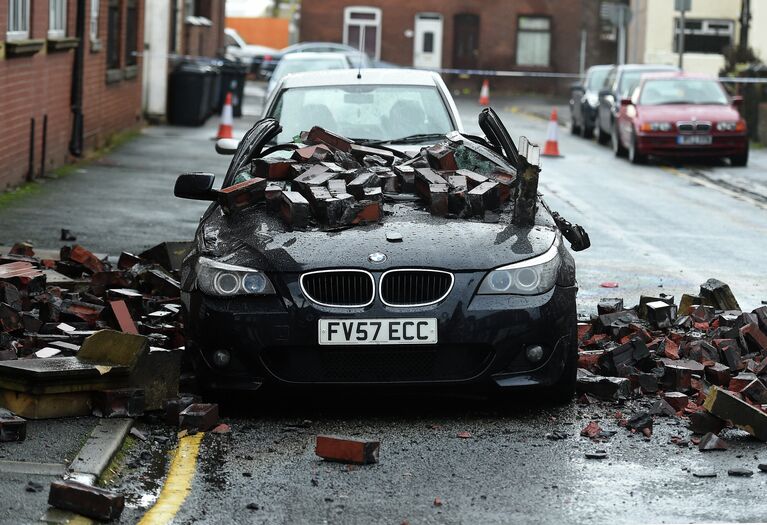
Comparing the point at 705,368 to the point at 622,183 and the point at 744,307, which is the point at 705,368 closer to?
the point at 744,307

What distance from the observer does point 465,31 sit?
199 feet

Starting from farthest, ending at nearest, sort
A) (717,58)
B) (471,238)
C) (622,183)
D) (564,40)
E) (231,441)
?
1. (564,40)
2. (717,58)
3. (622,183)
4. (471,238)
5. (231,441)

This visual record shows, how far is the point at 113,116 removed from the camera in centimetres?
2606

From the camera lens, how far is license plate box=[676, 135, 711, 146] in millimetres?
25188

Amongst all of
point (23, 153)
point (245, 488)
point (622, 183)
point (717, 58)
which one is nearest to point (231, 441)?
point (245, 488)

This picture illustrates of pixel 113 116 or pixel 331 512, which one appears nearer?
pixel 331 512

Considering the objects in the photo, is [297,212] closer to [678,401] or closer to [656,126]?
[678,401]

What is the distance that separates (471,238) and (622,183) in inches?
580

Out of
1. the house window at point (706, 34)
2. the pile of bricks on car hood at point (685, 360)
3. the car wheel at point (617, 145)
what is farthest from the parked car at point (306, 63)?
the house window at point (706, 34)

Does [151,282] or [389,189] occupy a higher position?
[389,189]

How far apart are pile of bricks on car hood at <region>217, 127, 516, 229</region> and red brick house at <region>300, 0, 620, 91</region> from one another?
51.7m

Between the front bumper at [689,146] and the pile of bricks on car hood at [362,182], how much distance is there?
1679 centimetres

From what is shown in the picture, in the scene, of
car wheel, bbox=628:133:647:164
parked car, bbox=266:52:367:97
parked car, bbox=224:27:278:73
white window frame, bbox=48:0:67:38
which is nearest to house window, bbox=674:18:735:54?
parked car, bbox=224:27:278:73

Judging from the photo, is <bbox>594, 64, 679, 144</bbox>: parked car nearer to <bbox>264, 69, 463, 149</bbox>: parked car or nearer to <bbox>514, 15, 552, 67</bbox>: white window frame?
<bbox>264, 69, 463, 149</bbox>: parked car
